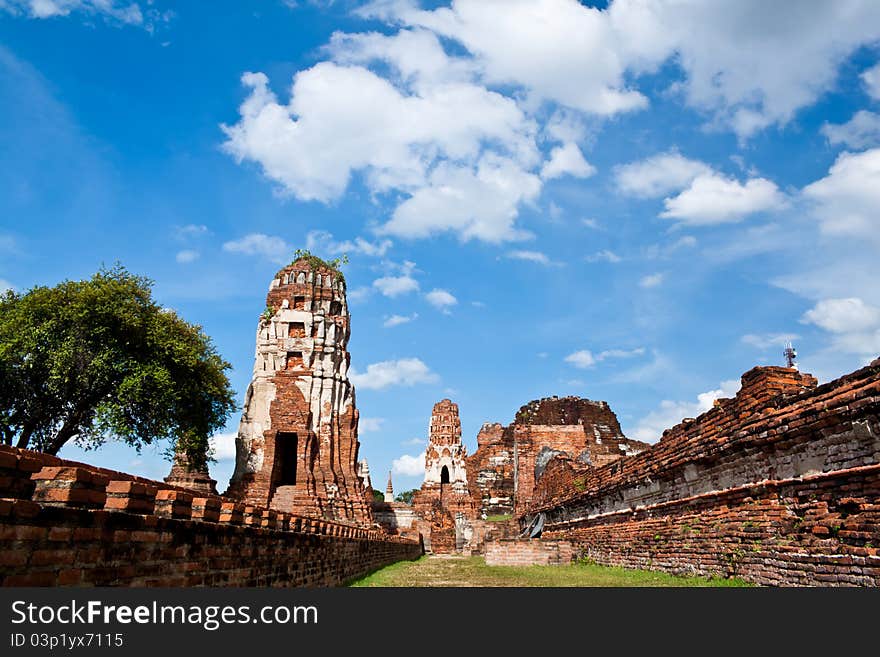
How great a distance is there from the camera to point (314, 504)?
18688 mm

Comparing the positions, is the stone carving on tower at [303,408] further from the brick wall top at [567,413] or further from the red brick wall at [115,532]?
the brick wall top at [567,413]

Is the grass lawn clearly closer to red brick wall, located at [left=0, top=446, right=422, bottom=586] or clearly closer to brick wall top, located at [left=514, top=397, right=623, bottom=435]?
red brick wall, located at [left=0, top=446, right=422, bottom=586]

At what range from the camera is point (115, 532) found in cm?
327

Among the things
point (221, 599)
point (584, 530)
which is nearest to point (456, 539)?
point (584, 530)

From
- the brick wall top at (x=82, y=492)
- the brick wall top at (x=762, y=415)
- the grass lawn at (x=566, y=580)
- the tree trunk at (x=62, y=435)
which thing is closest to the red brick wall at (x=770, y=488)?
the brick wall top at (x=762, y=415)

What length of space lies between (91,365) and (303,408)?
254 inches

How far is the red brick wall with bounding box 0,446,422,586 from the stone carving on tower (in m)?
14.0

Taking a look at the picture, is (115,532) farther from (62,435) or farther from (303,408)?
(303,408)

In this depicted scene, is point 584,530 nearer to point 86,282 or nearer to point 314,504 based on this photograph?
point 314,504

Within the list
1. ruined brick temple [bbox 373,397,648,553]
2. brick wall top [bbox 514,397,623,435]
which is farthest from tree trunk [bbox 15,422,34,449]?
brick wall top [bbox 514,397,623,435]

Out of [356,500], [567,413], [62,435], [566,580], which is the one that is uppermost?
[567,413]

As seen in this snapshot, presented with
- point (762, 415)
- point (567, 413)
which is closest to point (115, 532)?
point (762, 415)

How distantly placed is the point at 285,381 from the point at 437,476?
517 inches

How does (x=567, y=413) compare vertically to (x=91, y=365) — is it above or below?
above
